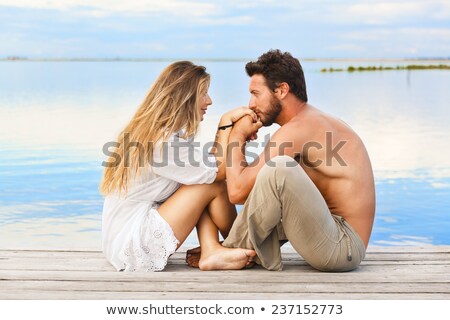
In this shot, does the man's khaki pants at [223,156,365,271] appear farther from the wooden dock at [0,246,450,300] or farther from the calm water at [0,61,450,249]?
the calm water at [0,61,450,249]

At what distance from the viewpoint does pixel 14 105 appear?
1836 cm

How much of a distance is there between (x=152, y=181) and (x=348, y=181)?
96 cm

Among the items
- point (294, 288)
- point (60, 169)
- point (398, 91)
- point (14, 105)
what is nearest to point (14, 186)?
point (60, 169)

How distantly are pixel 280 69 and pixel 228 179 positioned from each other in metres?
0.61

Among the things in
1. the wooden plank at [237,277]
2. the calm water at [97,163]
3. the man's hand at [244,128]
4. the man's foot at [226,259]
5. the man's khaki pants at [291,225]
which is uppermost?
the man's hand at [244,128]

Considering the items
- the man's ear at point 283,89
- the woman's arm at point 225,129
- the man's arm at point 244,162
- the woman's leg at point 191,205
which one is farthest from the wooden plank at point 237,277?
the man's ear at point 283,89

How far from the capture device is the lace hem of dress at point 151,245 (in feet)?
12.1

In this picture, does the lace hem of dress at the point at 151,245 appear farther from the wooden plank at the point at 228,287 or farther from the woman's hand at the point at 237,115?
the woman's hand at the point at 237,115

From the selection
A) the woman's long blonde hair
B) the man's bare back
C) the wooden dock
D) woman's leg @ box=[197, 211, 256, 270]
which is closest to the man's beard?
the man's bare back

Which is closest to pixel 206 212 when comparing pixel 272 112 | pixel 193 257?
pixel 193 257

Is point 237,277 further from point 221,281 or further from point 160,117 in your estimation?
point 160,117

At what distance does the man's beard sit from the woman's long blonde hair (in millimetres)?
344

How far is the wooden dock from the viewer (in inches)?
131
